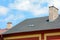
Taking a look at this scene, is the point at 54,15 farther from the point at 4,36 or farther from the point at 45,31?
the point at 4,36

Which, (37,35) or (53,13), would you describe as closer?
(37,35)

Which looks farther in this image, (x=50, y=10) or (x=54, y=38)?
(x=50, y=10)

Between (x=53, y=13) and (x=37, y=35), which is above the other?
(x=53, y=13)

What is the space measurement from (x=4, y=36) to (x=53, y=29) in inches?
245

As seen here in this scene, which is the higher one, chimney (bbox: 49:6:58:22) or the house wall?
chimney (bbox: 49:6:58:22)

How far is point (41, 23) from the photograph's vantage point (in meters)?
24.0

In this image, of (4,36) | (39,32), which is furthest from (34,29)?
(4,36)

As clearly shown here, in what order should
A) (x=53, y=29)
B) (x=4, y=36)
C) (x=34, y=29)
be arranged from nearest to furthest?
(x=53, y=29), (x=34, y=29), (x=4, y=36)

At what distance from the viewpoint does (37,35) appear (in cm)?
2162

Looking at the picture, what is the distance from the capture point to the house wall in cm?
2059

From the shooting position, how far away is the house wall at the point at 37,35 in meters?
20.6

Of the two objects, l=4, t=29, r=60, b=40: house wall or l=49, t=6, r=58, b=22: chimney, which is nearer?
l=4, t=29, r=60, b=40: house wall

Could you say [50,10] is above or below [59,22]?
above

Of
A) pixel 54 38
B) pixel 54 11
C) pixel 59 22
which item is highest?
pixel 54 11
